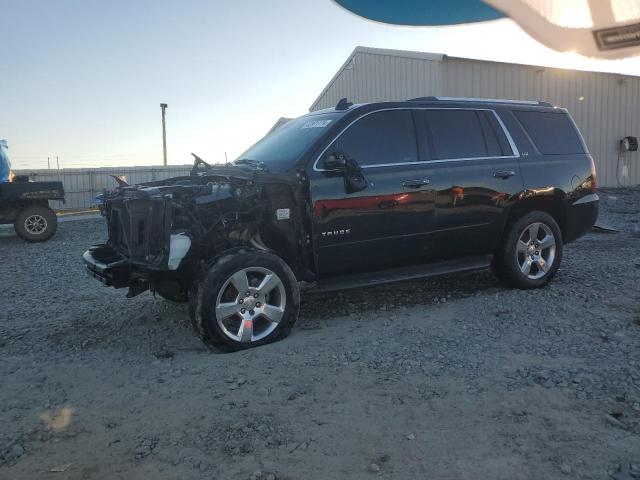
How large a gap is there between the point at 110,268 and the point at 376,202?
2.30m

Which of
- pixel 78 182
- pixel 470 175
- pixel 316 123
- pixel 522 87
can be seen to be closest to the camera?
pixel 316 123

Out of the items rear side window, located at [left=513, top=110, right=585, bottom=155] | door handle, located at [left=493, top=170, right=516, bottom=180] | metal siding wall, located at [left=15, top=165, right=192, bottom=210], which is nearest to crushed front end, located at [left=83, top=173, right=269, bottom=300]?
door handle, located at [left=493, top=170, right=516, bottom=180]

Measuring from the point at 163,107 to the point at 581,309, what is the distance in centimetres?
2918

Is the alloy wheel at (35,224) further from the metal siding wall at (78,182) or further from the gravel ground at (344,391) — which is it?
the metal siding wall at (78,182)

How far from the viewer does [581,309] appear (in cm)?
498

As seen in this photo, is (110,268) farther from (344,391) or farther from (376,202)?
(376,202)

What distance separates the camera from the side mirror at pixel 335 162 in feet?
15.1

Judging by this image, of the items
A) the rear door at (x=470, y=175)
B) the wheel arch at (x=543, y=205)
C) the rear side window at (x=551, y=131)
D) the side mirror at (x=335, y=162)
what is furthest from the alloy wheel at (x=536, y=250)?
the side mirror at (x=335, y=162)

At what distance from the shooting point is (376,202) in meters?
4.85

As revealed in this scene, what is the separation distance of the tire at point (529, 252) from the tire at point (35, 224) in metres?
9.84

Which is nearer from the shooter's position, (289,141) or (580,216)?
(289,141)

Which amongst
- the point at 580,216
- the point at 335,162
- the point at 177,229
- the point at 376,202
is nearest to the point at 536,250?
the point at 580,216

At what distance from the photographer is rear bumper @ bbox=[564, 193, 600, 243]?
6020 millimetres

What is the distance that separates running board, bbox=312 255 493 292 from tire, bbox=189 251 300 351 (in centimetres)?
44
